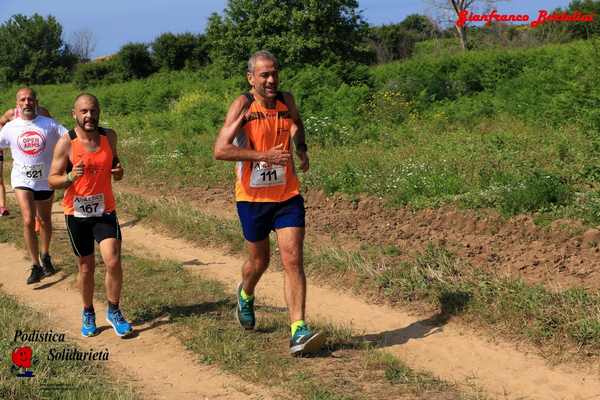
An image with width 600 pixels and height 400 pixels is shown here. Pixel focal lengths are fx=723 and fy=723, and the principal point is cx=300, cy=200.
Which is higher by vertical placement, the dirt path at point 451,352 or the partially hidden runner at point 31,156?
the partially hidden runner at point 31,156

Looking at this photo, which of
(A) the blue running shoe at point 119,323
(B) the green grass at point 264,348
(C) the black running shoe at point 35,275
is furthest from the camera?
(C) the black running shoe at point 35,275

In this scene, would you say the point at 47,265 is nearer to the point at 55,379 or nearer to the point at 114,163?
the point at 114,163

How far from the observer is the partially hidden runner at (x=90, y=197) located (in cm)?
593

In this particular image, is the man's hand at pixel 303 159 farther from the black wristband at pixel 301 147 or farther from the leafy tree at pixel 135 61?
the leafy tree at pixel 135 61

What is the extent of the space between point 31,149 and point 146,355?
3433 millimetres

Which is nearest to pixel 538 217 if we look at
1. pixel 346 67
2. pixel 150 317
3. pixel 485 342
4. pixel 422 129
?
pixel 485 342

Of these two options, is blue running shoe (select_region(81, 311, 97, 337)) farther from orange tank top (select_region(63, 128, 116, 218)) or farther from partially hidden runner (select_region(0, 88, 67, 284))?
partially hidden runner (select_region(0, 88, 67, 284))

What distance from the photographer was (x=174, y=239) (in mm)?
9625

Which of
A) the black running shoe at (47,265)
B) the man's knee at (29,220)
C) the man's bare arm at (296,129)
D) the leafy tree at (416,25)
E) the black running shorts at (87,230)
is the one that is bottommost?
the black running shoe at (47,265)

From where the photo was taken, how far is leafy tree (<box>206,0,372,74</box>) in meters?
27.9

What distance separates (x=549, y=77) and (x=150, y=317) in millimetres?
11952

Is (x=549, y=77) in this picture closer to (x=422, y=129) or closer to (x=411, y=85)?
(x=422, y=129)

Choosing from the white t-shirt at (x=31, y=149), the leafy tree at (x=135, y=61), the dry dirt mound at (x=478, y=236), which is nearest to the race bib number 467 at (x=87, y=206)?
the white t-shirt at (x=31, y=149)

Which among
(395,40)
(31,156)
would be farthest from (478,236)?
(395,40)
